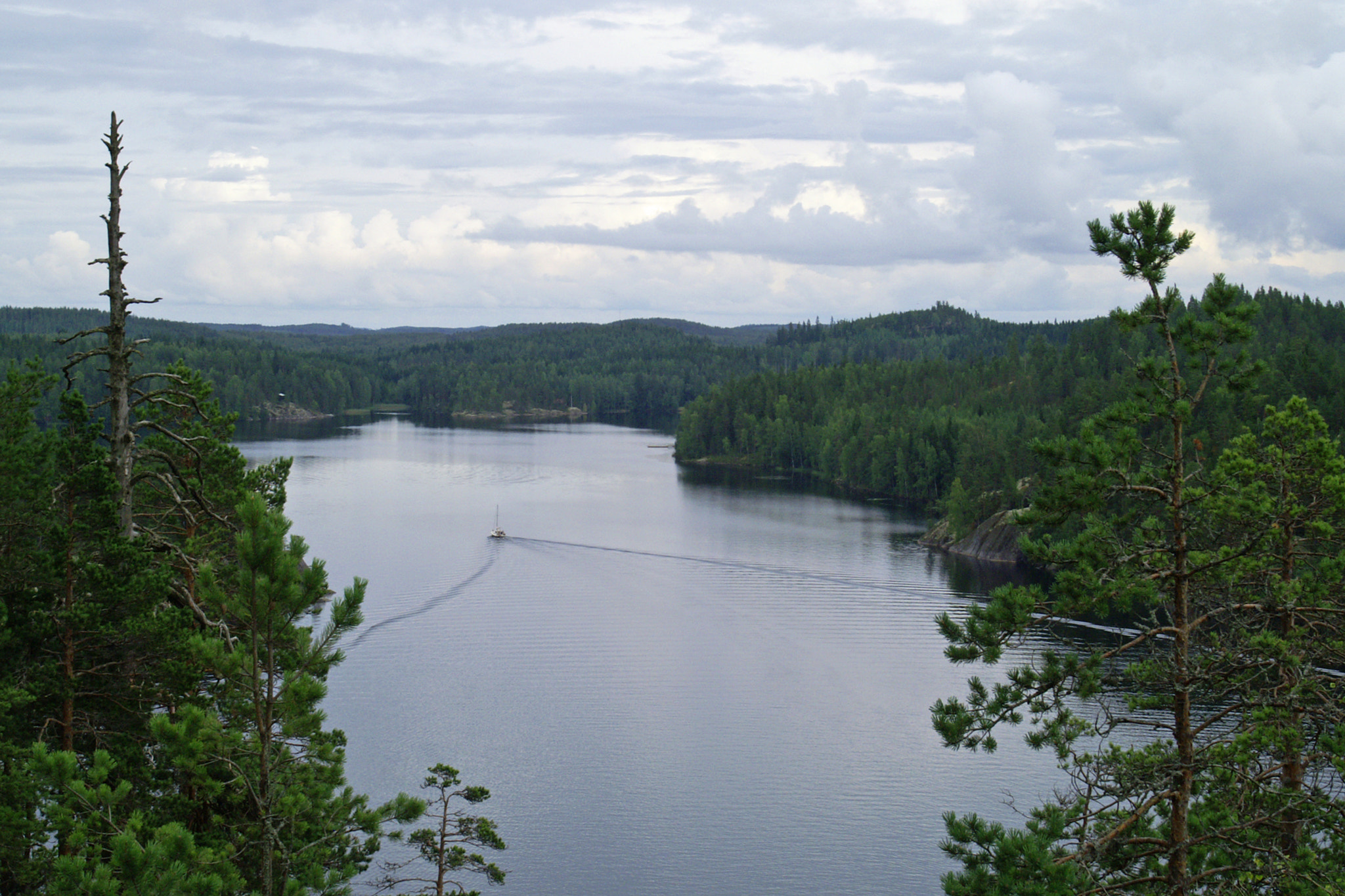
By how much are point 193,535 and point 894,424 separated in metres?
76.5

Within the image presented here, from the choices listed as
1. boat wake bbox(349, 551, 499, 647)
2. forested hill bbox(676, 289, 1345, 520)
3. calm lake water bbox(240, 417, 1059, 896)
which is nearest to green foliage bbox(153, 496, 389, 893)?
calm lake water bbox(240, 417, 1059, 896)

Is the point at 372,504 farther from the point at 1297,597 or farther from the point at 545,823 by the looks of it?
the point at 1297,597

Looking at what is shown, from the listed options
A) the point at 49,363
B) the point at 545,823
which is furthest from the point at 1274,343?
the point at 49,363

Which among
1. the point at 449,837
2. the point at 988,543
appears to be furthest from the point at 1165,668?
the point at 988,543

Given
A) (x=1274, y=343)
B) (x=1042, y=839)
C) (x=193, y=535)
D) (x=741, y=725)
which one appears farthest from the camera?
(x=1274, y=343)

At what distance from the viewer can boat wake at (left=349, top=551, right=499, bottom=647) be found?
39312 millimetres

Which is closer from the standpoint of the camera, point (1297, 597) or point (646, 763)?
point (1297, 597)

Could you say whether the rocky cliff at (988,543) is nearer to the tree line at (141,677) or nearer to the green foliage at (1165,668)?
the green foliage at (1165,668)

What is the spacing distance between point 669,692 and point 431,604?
1380cm

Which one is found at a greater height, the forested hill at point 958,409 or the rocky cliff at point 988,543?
the forested hill at point 958,409

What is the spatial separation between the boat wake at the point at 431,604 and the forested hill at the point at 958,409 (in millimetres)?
25325

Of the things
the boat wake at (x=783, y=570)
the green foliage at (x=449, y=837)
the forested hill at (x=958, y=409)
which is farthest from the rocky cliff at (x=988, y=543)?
the green foliage at (x=449, y=837)

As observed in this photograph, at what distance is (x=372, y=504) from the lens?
68.6 metres

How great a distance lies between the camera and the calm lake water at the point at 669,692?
23.7 meters
